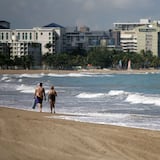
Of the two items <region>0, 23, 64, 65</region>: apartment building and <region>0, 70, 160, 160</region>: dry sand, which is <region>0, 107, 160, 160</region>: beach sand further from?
<region>0, 23, 64, 65</region>: apartment building

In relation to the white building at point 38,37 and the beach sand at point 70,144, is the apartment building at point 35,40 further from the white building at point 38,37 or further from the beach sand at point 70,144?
the beach sand at point 70,144

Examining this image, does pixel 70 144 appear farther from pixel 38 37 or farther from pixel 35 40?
pixel 35 40

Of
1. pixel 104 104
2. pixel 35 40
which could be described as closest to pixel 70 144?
pixel 104 104

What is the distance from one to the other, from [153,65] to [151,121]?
175 metres

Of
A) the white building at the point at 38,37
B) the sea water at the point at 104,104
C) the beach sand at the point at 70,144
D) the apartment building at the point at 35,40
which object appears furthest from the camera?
the white building at the point at 38,37

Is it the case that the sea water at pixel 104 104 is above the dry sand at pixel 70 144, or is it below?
below

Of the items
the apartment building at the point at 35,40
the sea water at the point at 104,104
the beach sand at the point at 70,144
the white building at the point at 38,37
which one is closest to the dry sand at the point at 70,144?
the beach sand at the point at 70,144

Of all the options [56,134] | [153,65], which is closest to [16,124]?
[56,134]

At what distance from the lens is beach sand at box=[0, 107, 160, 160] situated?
8.66 meters

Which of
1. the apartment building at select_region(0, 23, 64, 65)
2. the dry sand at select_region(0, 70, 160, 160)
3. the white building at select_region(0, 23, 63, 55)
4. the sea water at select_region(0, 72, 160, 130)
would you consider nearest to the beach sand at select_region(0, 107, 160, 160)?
the dry sand at select_region(0, 70, 160, 160)

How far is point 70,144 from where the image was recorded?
9688mm

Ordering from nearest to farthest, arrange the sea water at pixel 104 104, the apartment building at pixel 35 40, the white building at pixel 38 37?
the sea water at pixel 104 104 → the apartment building at pixel 35 40 → the white building at pixel 38 37

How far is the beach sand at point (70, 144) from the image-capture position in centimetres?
866

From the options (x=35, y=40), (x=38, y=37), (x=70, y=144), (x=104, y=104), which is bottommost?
(x=104, y=104)
